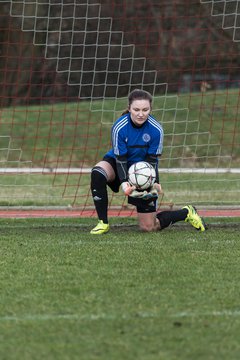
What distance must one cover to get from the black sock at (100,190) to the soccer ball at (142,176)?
40 cm

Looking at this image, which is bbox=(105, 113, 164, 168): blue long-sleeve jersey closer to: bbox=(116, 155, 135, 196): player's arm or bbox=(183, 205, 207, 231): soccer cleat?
bbox=(116, 155, 135, 196): player's arm

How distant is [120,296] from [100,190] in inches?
114

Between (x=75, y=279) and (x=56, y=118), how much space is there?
15.7 m

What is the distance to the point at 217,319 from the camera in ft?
17.3

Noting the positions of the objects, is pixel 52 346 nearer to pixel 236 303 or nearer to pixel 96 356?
pixel 96 356

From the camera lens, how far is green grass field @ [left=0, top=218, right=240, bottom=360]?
478cm

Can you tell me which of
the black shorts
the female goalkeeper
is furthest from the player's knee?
the black shorts

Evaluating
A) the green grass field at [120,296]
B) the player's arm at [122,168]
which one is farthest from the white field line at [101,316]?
the player's arm at [122,168]

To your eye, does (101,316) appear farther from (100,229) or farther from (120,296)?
(100,229)

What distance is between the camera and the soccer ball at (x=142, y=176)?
8.23 metres

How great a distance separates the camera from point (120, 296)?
5832 millimetres

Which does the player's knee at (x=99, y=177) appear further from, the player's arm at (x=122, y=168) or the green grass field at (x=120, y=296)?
the green grass field at (x=120, y=296)

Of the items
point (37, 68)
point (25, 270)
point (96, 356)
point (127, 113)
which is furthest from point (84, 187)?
point (37, 68)

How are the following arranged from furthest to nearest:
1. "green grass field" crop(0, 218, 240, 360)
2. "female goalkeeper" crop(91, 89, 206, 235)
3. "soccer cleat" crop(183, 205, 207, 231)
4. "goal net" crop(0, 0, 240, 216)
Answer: "goal net" crop(0, 0, 240, 216), "soccer cleat" crop(183, 205, 207, 231), "female goalkeeper" crop(91, 89, 206, 235), "green grass field" crop(0, 218, 240, 360)
